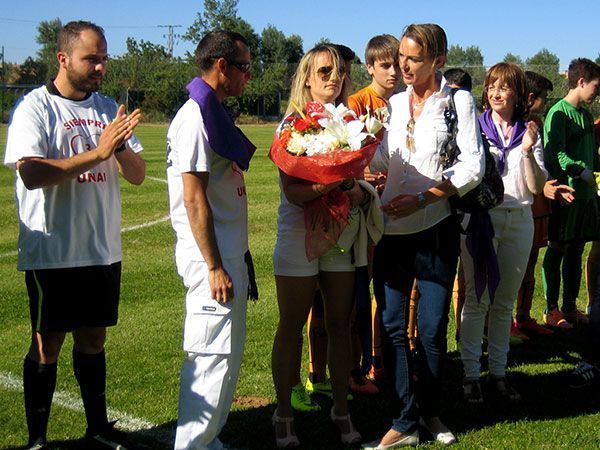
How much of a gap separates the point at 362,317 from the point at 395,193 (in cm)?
80

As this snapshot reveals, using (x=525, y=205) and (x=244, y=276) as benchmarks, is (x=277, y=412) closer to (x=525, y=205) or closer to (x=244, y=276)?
(x=244, y=276)

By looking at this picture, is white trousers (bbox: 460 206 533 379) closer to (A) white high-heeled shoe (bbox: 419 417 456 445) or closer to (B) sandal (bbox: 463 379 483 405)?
(B) sandal (bbox: 463 379 483 405)

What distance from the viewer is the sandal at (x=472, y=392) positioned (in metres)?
5.45

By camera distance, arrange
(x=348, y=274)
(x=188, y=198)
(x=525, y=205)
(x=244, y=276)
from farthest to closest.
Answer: (x=525, y=205)
(x=348, y=274)
(x=244, y=276)
(x=188, y=198)

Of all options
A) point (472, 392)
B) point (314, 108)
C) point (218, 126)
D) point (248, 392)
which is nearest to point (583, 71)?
point (472, 392)

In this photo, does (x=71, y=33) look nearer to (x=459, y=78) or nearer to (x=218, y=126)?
(x=218, y=126)

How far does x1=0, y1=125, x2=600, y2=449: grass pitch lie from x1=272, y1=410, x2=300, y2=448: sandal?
8cm

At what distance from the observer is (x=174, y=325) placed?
7312 millimetres

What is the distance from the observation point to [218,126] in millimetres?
4059

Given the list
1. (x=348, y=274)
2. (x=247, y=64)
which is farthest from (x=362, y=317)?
(x=247, y=64)

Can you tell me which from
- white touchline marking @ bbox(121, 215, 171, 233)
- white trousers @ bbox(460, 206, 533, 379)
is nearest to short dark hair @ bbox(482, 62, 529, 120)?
white trousers @ bbox(460, 206, 533, 379)

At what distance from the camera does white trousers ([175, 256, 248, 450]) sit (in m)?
4.16

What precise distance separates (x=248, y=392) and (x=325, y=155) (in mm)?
2169

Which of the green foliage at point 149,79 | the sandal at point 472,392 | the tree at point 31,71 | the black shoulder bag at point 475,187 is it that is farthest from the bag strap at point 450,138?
the tree at point 31,71
